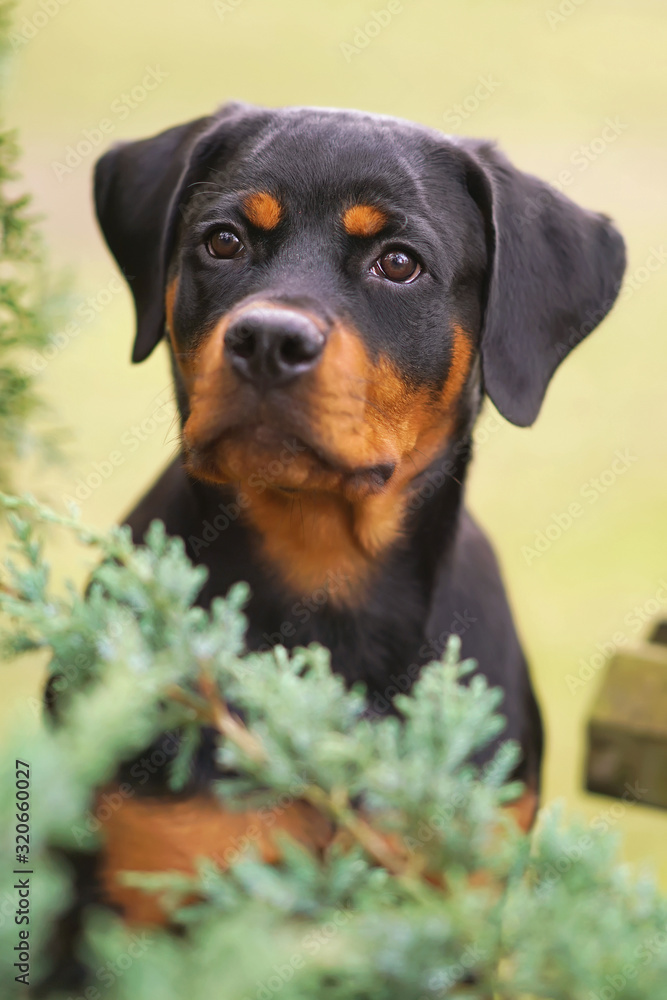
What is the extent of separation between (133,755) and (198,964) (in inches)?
45.1

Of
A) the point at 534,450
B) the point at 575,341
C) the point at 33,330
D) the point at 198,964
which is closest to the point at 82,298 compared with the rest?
the point at 33,330

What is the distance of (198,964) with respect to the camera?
665 millimetres

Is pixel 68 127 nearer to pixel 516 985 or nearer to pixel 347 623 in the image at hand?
pixel 347 623

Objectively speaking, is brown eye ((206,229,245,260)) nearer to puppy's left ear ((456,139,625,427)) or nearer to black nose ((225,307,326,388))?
black nose ((225,307,326,388))

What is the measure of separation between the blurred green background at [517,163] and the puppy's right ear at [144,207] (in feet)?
0.44

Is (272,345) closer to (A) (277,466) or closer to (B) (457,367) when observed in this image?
(A) (277,466)

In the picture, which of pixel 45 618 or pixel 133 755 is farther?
pixel 133 755

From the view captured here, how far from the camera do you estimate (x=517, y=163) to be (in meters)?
7.91
